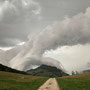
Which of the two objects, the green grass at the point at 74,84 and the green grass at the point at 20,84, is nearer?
the green grass at the point at 74,84

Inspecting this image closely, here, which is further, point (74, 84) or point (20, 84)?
point (20, 84)

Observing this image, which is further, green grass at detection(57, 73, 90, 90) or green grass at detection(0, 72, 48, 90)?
green grass at detection(0, 72, 48, 90)

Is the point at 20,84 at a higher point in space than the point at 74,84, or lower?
higher
